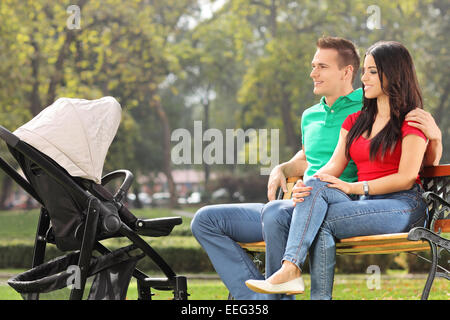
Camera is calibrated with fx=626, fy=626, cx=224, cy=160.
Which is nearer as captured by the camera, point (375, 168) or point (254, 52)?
point (375, 168)

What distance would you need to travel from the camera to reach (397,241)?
212 cm

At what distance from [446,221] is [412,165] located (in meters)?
0.32

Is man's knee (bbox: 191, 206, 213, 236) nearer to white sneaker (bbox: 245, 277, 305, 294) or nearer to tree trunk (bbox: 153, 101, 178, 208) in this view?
white sneaker (bbox: 245, 277, 305, 294)

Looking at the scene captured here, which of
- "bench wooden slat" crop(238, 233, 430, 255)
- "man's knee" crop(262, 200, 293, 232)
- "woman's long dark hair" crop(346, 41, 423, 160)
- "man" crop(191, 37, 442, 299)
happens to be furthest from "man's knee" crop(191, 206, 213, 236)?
"woman's long dark hair" crop(346, 41, 423, 160)

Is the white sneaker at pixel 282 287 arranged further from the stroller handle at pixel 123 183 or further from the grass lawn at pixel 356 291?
the grass lawn at pixel 356 291

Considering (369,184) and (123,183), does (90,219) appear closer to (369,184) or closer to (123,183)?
(123,183)

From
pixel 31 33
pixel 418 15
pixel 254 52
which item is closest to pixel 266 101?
pixel 254 52

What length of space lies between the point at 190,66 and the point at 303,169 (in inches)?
444

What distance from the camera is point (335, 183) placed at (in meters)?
2.20

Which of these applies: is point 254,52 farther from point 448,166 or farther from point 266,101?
point 448,166

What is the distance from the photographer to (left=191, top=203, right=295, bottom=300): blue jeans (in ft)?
7.79

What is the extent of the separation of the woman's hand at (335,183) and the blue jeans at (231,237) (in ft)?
1.27

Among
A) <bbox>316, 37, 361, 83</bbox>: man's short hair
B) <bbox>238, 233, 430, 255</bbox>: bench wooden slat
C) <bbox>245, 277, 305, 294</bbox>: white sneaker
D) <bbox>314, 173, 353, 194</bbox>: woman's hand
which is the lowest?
<bbox>245, 277, 305, 294</bbox>: white sneaker

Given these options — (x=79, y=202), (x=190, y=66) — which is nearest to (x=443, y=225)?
(x=79, y=202)
